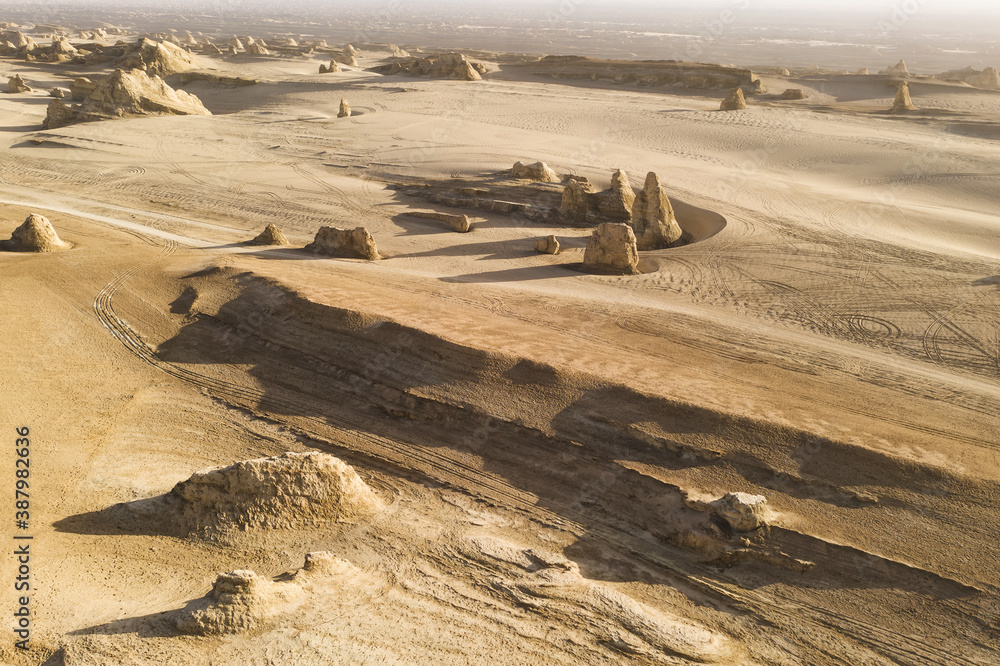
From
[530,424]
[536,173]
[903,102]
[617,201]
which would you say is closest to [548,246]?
[617,201]

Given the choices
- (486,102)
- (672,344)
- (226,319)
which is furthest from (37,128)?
(672,344)

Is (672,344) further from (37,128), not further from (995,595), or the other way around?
(37,128)

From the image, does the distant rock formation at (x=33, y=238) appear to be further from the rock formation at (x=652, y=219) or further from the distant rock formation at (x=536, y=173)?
the rock formation at (x=652, y=219)

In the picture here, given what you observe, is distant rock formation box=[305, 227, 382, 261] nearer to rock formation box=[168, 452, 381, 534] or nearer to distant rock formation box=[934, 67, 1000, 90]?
rock formation box=[168, 452, 381, 534]

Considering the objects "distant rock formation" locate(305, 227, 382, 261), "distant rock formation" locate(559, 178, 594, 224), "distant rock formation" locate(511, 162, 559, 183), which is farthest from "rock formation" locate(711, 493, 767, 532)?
"distant rock formation" locate(511, 162, 559, 183)

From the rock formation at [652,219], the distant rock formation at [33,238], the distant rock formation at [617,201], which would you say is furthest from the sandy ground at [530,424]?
the distant rock formation at [617,201]
